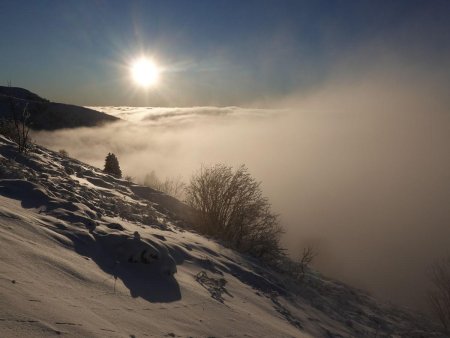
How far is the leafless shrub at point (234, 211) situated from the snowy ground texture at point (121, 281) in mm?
1729

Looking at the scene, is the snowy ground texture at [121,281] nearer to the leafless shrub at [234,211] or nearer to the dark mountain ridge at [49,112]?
the leafless shrub at [234,211]

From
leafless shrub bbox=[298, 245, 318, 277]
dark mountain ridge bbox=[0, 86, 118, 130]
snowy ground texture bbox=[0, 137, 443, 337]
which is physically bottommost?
snowy ground texture bbox=[0, 137, 443, 337]

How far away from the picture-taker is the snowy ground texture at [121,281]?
2482 mm

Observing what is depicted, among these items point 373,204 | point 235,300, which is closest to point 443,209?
point 373,204

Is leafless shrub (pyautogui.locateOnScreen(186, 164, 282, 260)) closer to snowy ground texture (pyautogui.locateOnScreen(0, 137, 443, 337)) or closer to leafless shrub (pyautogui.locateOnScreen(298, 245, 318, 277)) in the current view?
leafless shrub (pyautogui.locateOnScreen(298, 245, 318, 277))

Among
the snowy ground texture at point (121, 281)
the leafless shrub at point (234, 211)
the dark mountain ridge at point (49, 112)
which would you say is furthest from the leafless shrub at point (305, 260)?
the dark mountain ridge at point (49, 112)

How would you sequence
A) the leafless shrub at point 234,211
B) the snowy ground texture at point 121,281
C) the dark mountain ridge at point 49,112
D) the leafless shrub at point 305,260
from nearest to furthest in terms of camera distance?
the snowy ground texture at point 121,281 < the leafless shrub at point 305,260 < the leafless shrub at point 234,211 < the dark mountain ridge at point 49,112

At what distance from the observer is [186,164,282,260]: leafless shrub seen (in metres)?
8.55

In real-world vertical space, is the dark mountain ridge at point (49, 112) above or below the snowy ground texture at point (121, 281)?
above

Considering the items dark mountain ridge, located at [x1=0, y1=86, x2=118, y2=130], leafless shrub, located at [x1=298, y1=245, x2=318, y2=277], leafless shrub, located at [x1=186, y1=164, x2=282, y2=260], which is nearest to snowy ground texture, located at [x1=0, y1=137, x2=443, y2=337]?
leafless shrub, located at [x1=298, y1=245, x2=318, y2=277]

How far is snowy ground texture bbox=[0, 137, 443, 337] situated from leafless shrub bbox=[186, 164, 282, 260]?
1.73 meters

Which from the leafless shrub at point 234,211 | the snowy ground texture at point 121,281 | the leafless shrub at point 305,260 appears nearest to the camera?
the snowy ground texture at point 121,281

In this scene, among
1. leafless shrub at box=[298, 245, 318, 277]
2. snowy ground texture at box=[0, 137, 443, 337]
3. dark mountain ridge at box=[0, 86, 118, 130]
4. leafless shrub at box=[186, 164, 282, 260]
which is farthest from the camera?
dark mountain ridge at box=[0, 86, 118, 130]

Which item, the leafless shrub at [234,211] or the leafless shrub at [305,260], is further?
the leafless shrub at [234,211]
